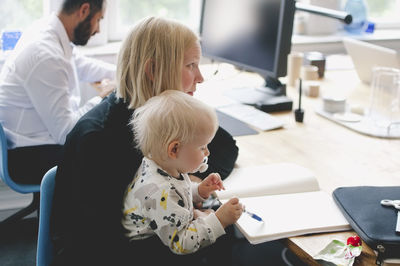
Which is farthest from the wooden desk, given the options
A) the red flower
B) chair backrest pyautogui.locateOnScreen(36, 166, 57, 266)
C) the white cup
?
chair backrest pyautogui.locateOnScreen(36, 166, 57, 266)

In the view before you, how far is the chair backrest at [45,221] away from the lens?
1.33m

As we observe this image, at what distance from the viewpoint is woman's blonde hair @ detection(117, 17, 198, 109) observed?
4.28ft

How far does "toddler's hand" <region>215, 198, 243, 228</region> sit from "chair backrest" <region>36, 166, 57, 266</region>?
18.4 inches

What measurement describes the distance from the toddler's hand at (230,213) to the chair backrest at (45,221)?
0.47 meters

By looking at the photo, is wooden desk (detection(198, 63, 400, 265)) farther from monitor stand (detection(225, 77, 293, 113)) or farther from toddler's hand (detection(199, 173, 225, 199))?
toddler's hand (detection(199, 173, 225, 199))

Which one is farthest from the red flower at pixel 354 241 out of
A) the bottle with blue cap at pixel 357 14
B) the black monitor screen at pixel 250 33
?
the bottle with blue cap at pixel 357 14

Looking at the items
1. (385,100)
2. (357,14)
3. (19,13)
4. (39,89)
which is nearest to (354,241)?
(385,100)

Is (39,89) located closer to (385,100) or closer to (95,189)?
(95,189)

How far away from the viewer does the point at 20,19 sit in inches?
121

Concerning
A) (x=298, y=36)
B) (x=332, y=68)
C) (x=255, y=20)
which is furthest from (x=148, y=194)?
(x=298, y=36)

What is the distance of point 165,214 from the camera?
1.14 m

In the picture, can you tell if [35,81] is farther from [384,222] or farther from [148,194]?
[384,222]

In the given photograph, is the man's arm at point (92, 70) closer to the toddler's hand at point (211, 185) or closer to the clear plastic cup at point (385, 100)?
the clear plastic cup at point (385, 100)

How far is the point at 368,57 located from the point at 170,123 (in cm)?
167
